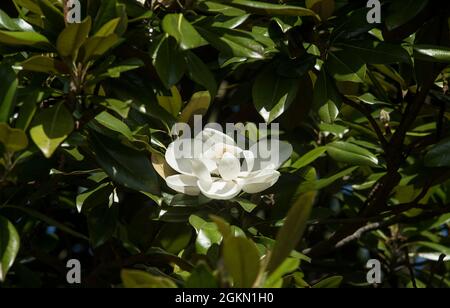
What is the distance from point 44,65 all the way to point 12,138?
131 millimetres

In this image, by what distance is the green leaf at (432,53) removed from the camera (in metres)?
1.61

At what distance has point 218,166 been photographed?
1574 millimetres

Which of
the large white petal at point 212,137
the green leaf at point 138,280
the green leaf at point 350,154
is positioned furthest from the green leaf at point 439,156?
the green leaf at point 138,280

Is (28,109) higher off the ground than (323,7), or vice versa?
(323,7)

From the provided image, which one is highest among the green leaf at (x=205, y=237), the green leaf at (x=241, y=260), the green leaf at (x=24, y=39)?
the green leaf at (x=24, y=39)

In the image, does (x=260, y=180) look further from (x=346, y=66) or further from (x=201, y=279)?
(x=201, y=279)

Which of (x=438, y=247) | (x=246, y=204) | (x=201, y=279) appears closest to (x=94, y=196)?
(x=246, y=204)

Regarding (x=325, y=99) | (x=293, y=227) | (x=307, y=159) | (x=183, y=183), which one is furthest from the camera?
(x=307, y=159)

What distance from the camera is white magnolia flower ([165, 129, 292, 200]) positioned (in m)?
1.55

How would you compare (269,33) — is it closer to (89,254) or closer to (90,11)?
(90,11)

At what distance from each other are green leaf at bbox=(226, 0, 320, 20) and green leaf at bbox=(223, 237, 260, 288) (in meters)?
0.45

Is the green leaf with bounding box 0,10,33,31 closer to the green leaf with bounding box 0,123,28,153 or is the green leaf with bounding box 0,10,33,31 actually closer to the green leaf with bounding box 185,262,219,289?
the green leaf with bounding box 0,123,28,153

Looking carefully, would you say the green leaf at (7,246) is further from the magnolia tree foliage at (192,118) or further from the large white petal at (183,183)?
the large white petal at (183,183)

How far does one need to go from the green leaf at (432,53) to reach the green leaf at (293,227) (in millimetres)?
569
